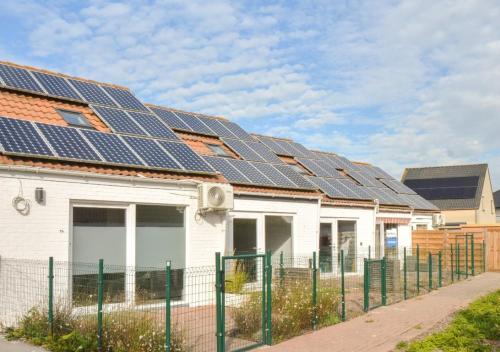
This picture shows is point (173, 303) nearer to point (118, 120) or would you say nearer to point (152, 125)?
point (118, 120)

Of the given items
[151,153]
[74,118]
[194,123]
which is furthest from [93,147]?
[194,123]

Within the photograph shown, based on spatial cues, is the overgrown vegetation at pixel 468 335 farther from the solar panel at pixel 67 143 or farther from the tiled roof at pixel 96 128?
the solar panel at pixel 67 143

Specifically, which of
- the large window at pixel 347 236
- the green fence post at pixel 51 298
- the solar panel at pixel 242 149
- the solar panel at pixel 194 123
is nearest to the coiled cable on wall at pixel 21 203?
the green fence post at pixel 51 298

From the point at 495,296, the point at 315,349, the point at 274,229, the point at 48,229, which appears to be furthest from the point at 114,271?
the point at 495,296

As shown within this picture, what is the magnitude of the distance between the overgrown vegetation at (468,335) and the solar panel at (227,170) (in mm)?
6716

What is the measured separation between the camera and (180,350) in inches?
314

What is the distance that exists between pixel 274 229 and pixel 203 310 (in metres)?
7.17

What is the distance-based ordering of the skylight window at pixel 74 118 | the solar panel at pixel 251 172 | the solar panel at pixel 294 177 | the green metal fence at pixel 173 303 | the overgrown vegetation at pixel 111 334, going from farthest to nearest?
the solar panel at pixel 294 177 → the solar panel at pixel 251 172 → the skylight window at pixel 74 118 → the green metal fence at pixel 173 303 → the overgrown vegetation at pixel 111 334

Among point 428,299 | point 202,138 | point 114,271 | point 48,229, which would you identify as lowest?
point 428,299

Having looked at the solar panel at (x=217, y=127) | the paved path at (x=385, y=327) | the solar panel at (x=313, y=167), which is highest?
the solar panel at (x=217, y=127)

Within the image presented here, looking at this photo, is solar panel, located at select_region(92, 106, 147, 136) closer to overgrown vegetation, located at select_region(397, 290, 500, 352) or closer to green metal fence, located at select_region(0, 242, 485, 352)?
green metal fence, located at select_region(0, 242, 485, 352)

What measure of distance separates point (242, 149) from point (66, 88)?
253 inches

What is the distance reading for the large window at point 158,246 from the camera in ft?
38.4

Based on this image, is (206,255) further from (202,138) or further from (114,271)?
(202,138)
